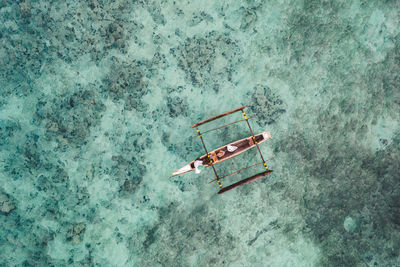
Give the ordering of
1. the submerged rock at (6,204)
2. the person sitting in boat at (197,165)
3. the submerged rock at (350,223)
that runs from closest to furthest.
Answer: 1. the person sitting in boat at (197,165)
2. the submerged rock at (6,204)
3. the submerged rock at (350,223)

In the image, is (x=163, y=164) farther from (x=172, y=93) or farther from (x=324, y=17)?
(x=324, y=17)

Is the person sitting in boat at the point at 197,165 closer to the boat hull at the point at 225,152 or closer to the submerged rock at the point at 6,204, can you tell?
the boat hull at the point at 225,152

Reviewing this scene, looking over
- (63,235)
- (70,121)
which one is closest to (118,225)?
(63,235)

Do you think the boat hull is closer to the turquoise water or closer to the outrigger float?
the outrigger float

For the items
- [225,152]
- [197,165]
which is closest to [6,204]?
[197,165]

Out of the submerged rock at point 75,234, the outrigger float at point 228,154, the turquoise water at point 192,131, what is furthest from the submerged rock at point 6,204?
the outrigger float at point 228,154

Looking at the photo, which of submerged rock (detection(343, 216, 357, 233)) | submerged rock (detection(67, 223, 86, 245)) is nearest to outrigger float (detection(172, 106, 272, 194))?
submerged rock (detection(343, 216, 357, 233))

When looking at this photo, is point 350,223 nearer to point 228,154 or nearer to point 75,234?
point 228,154

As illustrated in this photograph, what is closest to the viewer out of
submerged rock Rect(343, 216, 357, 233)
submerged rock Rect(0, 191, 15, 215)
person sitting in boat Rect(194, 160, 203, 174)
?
person sitting in boat Rect(194, 160, 203, 174)

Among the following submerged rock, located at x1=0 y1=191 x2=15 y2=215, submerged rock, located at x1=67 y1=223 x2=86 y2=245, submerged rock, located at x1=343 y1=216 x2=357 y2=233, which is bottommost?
submerged rock, located at x1=343 y1=216 x2=357 y2=233
